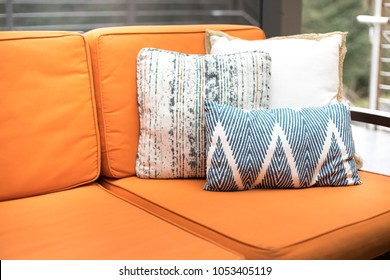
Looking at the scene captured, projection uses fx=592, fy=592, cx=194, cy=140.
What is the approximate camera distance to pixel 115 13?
2.64 metres

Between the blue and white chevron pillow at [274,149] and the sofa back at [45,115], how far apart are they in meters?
0.40

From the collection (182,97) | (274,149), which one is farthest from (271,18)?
(274,149)

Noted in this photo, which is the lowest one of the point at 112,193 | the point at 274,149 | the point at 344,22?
the point at 112,193

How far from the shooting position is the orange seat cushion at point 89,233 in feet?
4.44

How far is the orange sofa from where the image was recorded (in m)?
1.41

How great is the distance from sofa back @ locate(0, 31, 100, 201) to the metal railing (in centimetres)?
68

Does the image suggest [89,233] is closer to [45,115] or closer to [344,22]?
[45,115]

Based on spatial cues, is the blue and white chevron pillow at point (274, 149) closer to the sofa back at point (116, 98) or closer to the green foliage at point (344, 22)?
the sofa back at point (116, 98)

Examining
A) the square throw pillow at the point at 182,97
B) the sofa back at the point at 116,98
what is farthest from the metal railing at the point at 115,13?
the square throw pillow at the point at 182,97

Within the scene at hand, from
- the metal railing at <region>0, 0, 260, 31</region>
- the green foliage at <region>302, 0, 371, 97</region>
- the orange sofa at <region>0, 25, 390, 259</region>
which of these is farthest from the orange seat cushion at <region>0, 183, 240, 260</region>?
the green foliage at <region>302, 0, 371, 97</region>

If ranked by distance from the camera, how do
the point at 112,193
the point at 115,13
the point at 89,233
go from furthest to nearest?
the point at 115,13 → the point at 112,193 → the point at 89,233

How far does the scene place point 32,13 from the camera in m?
2.44

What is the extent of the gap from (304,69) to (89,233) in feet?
2.96
